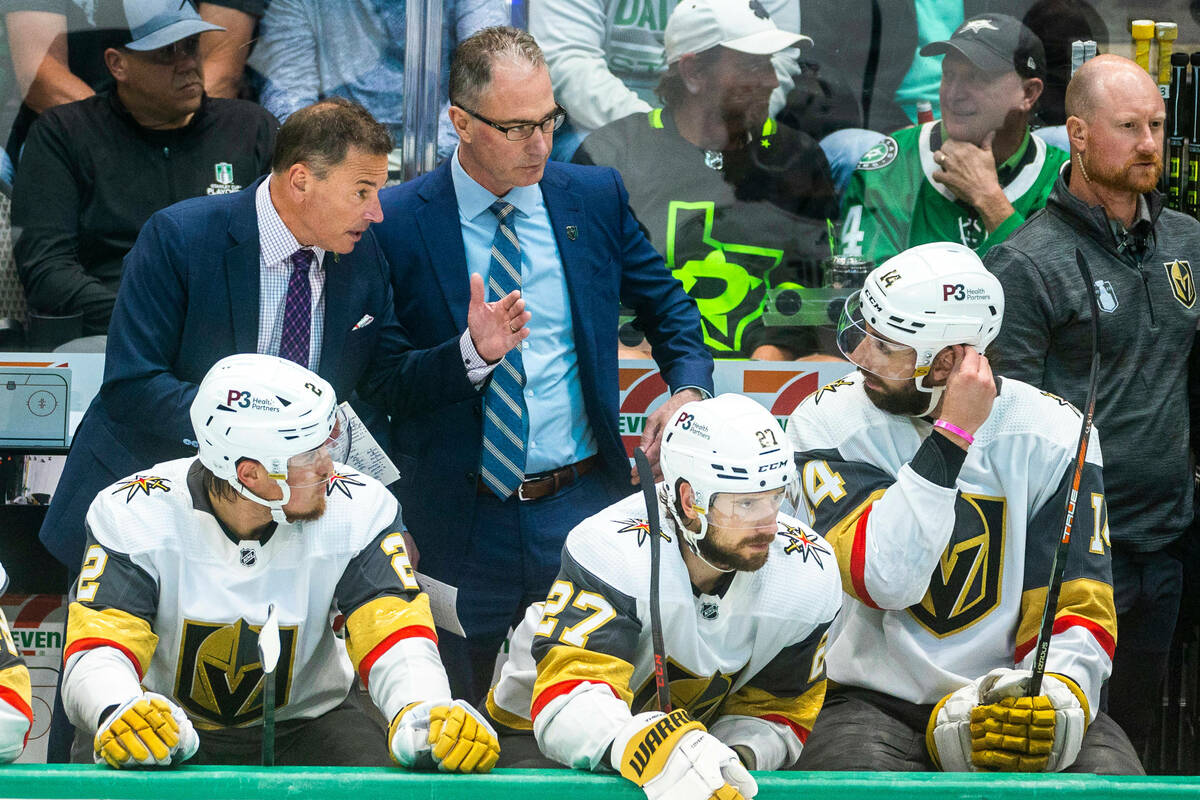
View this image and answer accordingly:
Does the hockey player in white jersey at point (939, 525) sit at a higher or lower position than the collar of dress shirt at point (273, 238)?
lower

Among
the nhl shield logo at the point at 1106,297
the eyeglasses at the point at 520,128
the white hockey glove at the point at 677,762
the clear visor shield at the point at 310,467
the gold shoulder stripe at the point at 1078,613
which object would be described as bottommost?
the gold shoulder stripe at the point at 1078,613

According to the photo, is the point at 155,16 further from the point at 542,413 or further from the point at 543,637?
the point at 543,637

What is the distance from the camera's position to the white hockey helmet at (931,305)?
3137 millimetres

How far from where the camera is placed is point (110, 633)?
2797 mm

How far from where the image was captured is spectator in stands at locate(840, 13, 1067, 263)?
420cm

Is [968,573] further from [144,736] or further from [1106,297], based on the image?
[144,736]

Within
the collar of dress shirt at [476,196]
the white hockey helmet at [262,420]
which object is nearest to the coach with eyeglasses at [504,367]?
the collar of dress shirt at [476,196]

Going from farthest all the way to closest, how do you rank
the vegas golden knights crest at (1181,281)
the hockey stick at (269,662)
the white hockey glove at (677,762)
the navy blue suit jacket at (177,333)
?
the vegas golden knights crest at (1181,281) → the navy blue suit jacket at (177,333) → the hockey stick at (269,662) → the white hockey glove at (677,762)

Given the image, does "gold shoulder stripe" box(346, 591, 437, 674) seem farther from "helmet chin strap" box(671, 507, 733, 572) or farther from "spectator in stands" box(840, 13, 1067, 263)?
"spectator in stands" box(840, 13, 1067, 263)

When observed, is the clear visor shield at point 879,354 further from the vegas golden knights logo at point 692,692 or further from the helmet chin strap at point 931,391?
the vegas golden knights logo at point 692,692

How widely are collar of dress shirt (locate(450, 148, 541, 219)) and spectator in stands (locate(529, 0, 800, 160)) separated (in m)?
0.65

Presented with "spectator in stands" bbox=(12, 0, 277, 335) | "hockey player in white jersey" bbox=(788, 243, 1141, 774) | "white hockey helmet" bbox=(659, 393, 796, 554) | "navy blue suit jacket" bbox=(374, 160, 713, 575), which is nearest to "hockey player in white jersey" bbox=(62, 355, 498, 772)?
"navy blue suit jacket" bbox=(374, 160, 713, 575)

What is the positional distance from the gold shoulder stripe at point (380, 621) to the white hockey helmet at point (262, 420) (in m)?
0.25

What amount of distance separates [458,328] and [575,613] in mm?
1050
